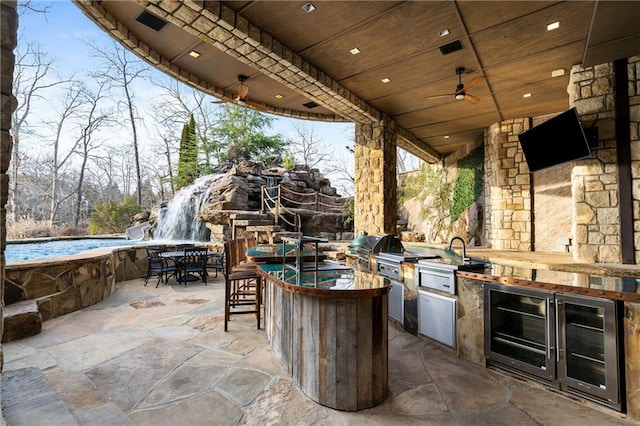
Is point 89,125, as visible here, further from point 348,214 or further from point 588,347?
point 588,347

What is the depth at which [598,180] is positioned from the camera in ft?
13.7

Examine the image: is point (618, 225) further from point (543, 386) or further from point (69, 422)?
point (69, 422)

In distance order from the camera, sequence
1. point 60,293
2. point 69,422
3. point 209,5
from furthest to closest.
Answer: point 60,293
point 209,5
point 69,422

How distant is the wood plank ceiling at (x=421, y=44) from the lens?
3.26 m

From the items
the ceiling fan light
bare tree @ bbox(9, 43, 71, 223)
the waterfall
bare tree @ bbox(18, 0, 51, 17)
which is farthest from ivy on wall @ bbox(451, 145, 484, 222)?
bare tree @ bbox(9, 43, 71, 223)

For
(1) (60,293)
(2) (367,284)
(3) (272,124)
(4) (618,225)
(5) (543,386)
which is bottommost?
(5) (543,386)

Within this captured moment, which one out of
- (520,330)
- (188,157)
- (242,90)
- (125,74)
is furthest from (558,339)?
(125,74)

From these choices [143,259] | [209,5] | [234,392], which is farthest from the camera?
[143,259]

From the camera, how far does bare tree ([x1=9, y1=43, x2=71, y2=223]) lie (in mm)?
11969

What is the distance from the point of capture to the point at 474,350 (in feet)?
9.14

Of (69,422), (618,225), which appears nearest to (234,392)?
(69,422)

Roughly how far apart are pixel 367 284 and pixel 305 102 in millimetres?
4802

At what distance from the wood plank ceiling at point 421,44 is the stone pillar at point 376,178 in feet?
2.63

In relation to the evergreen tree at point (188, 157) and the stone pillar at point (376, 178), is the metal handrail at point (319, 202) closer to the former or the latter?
the stone pillar at point (376, 178)
